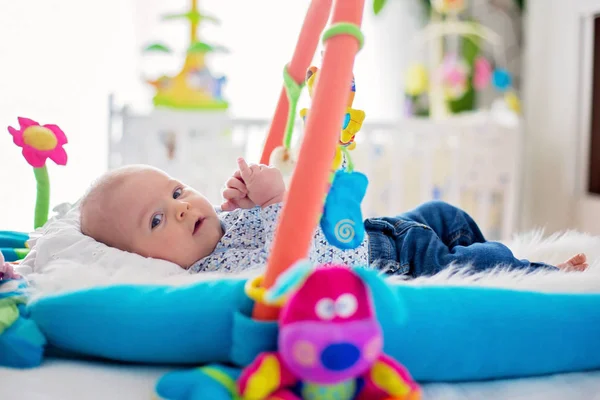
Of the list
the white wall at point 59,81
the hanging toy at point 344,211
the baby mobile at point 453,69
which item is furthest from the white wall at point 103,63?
the hanging toy at point 344,211

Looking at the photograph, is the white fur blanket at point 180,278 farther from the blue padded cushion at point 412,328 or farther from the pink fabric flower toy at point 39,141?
the pink fabric flower toy at point 39,141

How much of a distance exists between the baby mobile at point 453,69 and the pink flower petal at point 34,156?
2.04 m

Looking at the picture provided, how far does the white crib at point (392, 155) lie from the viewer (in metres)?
2.14

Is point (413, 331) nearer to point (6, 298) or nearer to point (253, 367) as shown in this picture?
point (253, 367)

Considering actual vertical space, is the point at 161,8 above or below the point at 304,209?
above

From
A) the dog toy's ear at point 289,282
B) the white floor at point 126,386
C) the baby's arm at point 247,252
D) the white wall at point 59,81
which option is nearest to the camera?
the dog toy's ear at point 289,282

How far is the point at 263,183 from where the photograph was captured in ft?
3.10

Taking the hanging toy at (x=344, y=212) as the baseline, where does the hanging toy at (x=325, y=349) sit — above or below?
below

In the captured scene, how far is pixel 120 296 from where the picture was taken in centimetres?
71

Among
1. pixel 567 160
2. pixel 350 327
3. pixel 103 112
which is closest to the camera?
pixel 350 327

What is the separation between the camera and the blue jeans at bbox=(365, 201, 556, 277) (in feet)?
3.14

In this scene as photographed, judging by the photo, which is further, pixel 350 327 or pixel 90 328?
pixel 90 328

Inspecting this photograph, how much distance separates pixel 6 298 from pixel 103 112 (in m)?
1.66

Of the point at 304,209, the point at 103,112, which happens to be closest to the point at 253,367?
the point at 304,209
